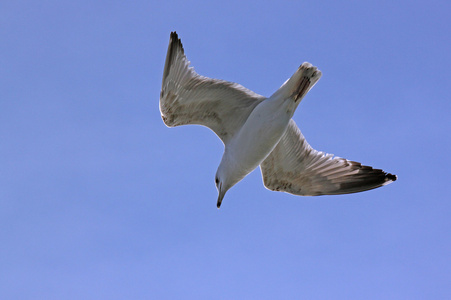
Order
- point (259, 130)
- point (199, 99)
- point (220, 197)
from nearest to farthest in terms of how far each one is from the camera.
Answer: point (259, 130) < point (199, 99) < point (220, 197)

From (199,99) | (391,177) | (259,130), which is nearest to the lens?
(259,130)

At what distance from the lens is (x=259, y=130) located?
899 centimetres

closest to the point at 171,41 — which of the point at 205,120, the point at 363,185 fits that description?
the point at 205,120

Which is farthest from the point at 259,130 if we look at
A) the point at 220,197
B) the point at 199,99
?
the point at 220,197

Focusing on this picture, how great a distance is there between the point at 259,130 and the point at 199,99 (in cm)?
106

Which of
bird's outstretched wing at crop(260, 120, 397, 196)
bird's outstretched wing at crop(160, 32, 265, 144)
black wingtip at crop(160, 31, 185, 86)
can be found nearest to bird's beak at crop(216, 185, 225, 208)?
bird's outstretched wing at crop(160, 32, 265, 144)

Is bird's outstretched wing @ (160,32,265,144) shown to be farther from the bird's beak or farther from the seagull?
the bird's beak

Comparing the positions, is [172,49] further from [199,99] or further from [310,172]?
[310,172]

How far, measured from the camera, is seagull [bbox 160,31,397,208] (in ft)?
29.2

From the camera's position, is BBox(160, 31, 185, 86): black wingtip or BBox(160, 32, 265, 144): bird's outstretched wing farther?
BBox(160, 32, 265, 144): bird's outstretched wing

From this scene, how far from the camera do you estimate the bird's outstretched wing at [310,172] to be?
10023mm

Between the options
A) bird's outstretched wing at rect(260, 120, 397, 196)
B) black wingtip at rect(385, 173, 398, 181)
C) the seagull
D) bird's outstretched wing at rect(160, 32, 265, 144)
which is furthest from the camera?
bird's outstretched wing at rect(260, 120, 397, 196)

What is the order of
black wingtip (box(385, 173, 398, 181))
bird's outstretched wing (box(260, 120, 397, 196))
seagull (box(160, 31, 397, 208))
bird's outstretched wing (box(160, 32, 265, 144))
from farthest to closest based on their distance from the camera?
bird's outstretched wing (box(260, 120, 397, 196)) → black wingtip (box(385, 173, 398, 181)) → bird's outstretched wing (box(160, 32, 265, 144)) → seagull (box(160, 31, 397, 208))

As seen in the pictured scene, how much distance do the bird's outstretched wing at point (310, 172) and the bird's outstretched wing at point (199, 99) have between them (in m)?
0.87
